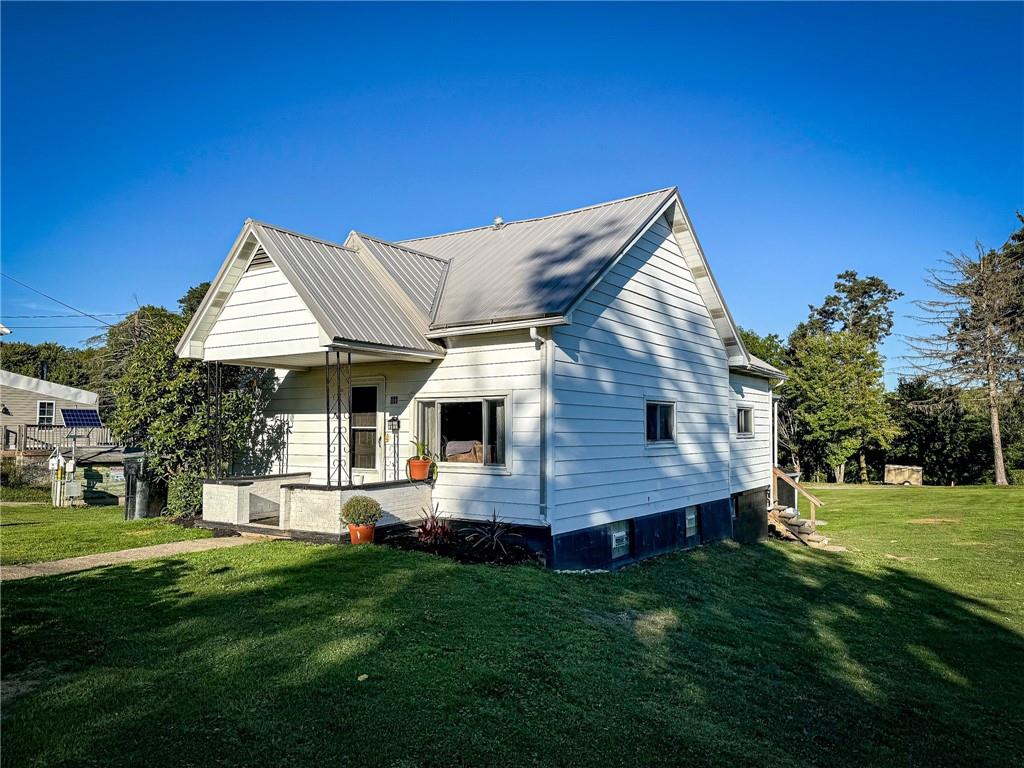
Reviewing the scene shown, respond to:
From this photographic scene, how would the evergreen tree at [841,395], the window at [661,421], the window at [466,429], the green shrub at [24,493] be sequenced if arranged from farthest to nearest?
the evergreen tree at [841,395] < the green shrub at [24,493] < the window at [661,421] < the window at [466,429]

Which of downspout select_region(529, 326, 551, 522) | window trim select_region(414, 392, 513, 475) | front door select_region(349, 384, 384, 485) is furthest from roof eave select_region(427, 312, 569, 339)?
front door select_region(349, 384, 384, 485)

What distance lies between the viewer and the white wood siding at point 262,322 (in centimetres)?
1152

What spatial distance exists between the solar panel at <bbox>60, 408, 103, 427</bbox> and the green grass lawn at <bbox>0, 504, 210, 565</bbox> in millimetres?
17425

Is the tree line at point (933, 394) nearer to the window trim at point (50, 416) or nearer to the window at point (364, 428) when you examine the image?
the window at point (364, 428)

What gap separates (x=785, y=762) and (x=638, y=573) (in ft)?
21.7

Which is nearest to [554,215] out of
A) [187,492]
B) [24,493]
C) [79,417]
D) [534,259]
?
[534,259]

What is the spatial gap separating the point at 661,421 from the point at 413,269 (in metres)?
5.61

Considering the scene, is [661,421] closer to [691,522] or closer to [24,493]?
[691,522]

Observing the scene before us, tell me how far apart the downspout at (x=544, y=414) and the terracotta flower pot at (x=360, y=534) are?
2.58m

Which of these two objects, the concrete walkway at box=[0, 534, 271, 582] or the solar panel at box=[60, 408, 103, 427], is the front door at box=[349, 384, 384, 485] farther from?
the solar panel at box=[60, 408, 103, 427]

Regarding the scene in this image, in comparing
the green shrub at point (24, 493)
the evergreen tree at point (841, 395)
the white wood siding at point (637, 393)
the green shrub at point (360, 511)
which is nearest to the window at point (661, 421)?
the white wood siding at point (637, 393)

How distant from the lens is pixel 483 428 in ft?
38.5

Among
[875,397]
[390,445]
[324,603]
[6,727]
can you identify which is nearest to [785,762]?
[324,603]

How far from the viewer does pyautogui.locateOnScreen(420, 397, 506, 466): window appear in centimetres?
1171
